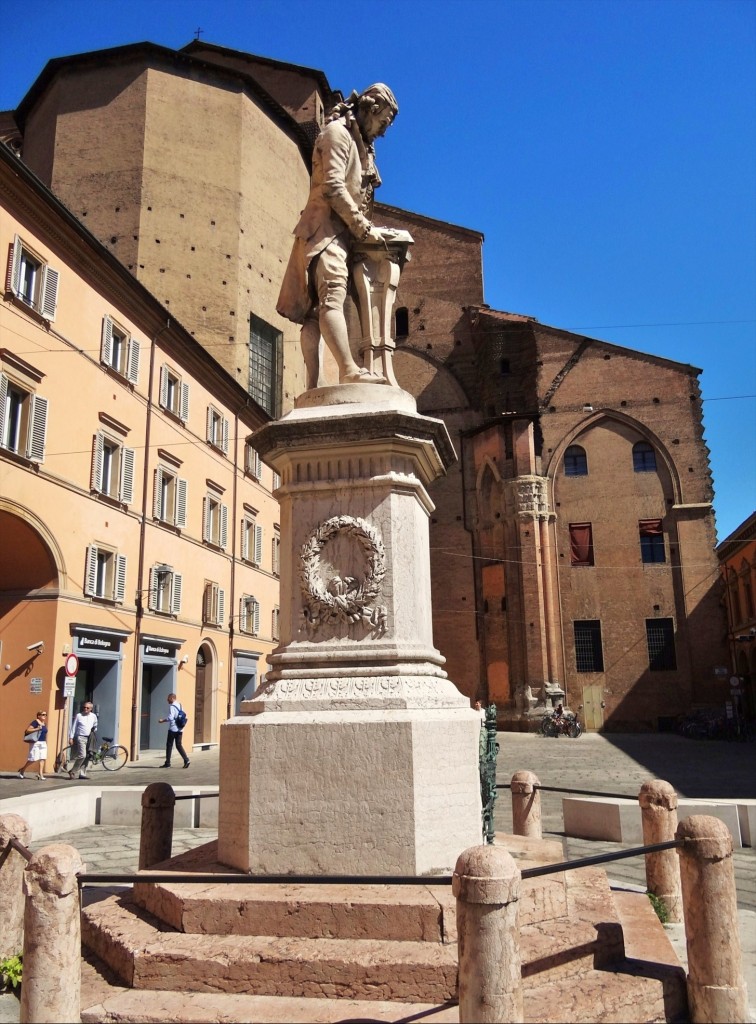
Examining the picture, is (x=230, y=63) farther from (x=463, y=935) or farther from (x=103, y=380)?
(x=463, y=935)

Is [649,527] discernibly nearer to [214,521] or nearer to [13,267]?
[214,521]

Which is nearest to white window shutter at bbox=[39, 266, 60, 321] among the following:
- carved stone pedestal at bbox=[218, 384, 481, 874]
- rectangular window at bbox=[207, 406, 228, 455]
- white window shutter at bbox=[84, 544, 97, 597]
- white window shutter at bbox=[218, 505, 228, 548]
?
white window shutter at bbox=[84, 544, 97, 597]

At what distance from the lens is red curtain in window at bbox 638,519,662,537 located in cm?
3562

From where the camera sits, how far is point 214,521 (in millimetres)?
27344

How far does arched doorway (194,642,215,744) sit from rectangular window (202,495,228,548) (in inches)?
136

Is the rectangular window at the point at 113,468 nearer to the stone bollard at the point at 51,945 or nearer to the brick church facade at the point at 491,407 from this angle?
the brick church facade at the point at 491,407

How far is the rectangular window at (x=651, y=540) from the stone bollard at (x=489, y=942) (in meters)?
34.3

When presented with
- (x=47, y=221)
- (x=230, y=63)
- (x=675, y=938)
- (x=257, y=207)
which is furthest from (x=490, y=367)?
(x=675, y=938)

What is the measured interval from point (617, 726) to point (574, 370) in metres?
15.7

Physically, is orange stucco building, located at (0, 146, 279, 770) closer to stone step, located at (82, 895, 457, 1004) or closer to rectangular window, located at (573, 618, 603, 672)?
stone step, located at (82, 895, 457, 1004)

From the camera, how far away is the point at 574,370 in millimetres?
37562

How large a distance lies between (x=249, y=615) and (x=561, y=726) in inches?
483

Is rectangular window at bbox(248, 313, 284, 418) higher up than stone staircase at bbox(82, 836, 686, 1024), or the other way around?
rectangular window at bbox(248, 313, 284, 418)

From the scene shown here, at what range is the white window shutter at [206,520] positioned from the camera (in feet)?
86.1
